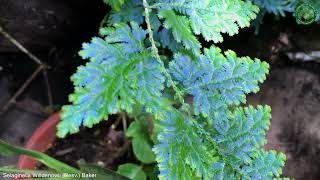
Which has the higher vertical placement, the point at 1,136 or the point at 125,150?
the point at 1,136

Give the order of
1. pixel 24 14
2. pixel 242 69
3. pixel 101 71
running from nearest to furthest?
pixel 101 71 → pixel 242 69 → pixel 24 14

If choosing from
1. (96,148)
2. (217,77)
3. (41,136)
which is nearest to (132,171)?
(96,148)

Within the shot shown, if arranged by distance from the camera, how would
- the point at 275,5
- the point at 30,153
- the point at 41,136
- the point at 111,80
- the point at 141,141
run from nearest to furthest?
1. the point at 111,80
2. the point at 30,153
3. the point at 275,5
4. the point at 141,141
5. the point at 41,136

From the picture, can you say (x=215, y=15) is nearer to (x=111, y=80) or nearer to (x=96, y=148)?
(x=111, y=80)

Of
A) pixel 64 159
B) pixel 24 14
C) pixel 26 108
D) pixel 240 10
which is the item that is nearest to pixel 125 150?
pixel 64 159

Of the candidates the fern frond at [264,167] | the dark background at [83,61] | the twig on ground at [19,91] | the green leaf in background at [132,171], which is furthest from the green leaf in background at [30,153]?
the twig on ground at [19,91]

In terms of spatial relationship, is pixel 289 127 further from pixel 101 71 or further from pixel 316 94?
pixel 101 71

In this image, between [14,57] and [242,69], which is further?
[14,57]

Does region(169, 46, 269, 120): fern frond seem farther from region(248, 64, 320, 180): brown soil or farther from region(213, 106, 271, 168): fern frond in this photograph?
region(248, 64, 320, 180): brown soil
